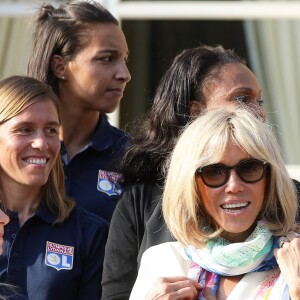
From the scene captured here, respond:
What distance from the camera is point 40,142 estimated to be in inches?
160

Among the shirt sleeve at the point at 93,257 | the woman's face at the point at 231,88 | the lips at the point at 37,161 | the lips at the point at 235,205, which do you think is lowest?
the shirt sleeve at the point at 93,257

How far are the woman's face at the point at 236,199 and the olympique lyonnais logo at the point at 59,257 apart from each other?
827 millimetres

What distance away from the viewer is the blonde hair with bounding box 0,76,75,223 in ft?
13.5

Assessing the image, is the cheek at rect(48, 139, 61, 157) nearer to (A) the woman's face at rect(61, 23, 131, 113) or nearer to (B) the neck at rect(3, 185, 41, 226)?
(B) the neck at rect(3, 185, 41, 226)

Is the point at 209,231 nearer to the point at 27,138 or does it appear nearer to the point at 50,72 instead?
the point at 27,138

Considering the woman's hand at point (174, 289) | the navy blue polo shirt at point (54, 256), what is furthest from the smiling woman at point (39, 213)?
the woman's hand at point (174, 289)

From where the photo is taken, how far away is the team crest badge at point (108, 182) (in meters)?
4.28

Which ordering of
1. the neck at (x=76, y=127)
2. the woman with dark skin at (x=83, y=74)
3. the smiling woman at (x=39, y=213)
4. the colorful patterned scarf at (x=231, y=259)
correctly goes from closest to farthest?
the colorful patterned scarf at (x=231, y=259) → the smiling woman at (x=39, y=213) → the woman with dark skin at (x=83, y=74) → the neck at (x=76, y=127)

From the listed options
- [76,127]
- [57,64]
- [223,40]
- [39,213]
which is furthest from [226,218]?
[223,40]

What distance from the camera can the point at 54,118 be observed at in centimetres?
416

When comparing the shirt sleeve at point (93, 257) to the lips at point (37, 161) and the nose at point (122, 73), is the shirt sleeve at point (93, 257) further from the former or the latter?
the nose at point (122, 73)

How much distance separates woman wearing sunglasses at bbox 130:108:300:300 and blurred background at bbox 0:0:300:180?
305cm

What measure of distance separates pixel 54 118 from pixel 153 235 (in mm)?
755

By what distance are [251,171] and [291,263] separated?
0.32 m
